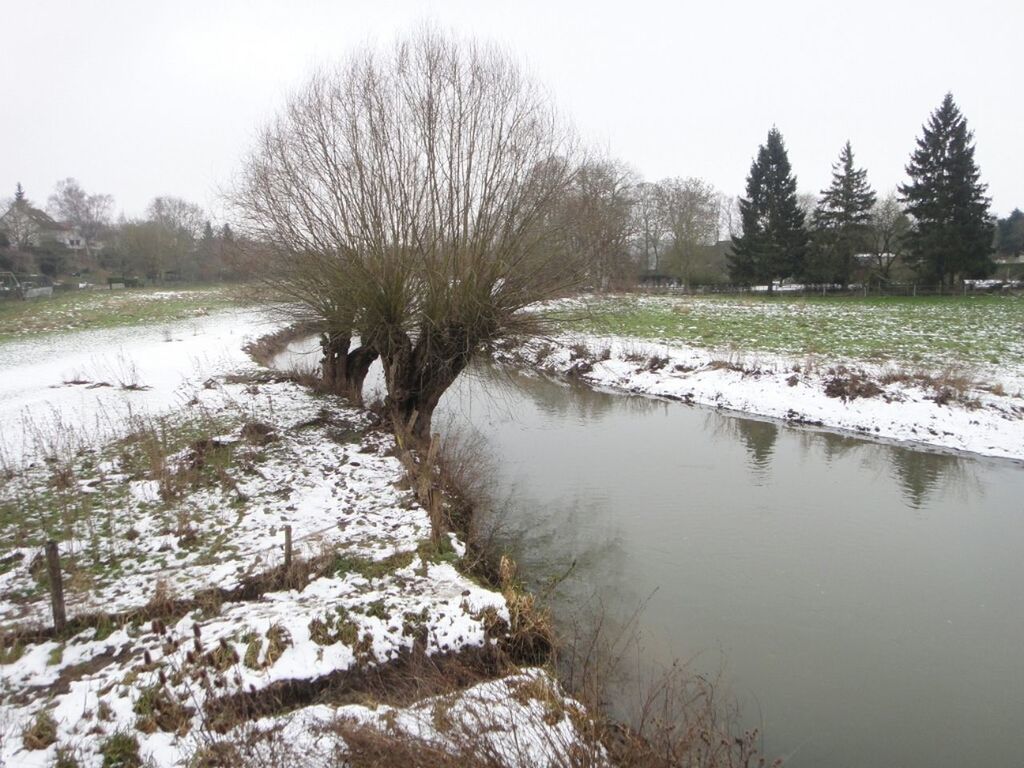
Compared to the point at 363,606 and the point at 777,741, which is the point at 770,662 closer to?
the point at 777,741

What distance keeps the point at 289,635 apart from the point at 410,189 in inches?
310

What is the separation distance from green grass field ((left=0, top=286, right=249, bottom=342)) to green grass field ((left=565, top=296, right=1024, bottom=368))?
1683cm

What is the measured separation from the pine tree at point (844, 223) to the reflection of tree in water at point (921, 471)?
1225 inches

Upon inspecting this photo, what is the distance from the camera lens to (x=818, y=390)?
52.6 feet

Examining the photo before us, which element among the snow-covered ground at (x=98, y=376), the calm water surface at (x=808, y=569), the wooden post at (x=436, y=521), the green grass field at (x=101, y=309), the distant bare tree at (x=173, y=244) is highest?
the distant bare tree at (x=173, y=244)

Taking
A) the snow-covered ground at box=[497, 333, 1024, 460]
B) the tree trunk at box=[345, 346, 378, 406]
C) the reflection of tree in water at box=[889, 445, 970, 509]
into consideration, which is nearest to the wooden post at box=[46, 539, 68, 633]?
the snow-covered ground at box=[497, 333, 1024, 460]

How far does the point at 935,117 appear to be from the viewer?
38.3 meters

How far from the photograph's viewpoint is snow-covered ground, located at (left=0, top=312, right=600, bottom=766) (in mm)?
4305

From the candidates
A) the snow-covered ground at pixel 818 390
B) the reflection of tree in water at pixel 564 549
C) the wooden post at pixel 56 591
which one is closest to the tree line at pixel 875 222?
the snow-covered ground at pixel 818 390

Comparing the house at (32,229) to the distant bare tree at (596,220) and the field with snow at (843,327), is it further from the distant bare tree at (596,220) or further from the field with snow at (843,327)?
the distant bare tree at (596,220)

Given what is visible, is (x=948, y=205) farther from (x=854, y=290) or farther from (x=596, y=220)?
(x=596, y=220)

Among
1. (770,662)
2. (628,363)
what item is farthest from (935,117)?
(770,662)

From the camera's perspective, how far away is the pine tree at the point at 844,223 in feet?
130

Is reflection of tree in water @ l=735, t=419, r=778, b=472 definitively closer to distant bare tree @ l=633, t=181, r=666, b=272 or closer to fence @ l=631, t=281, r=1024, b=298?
fence @ l=631, t=281, r=1024, b=298
